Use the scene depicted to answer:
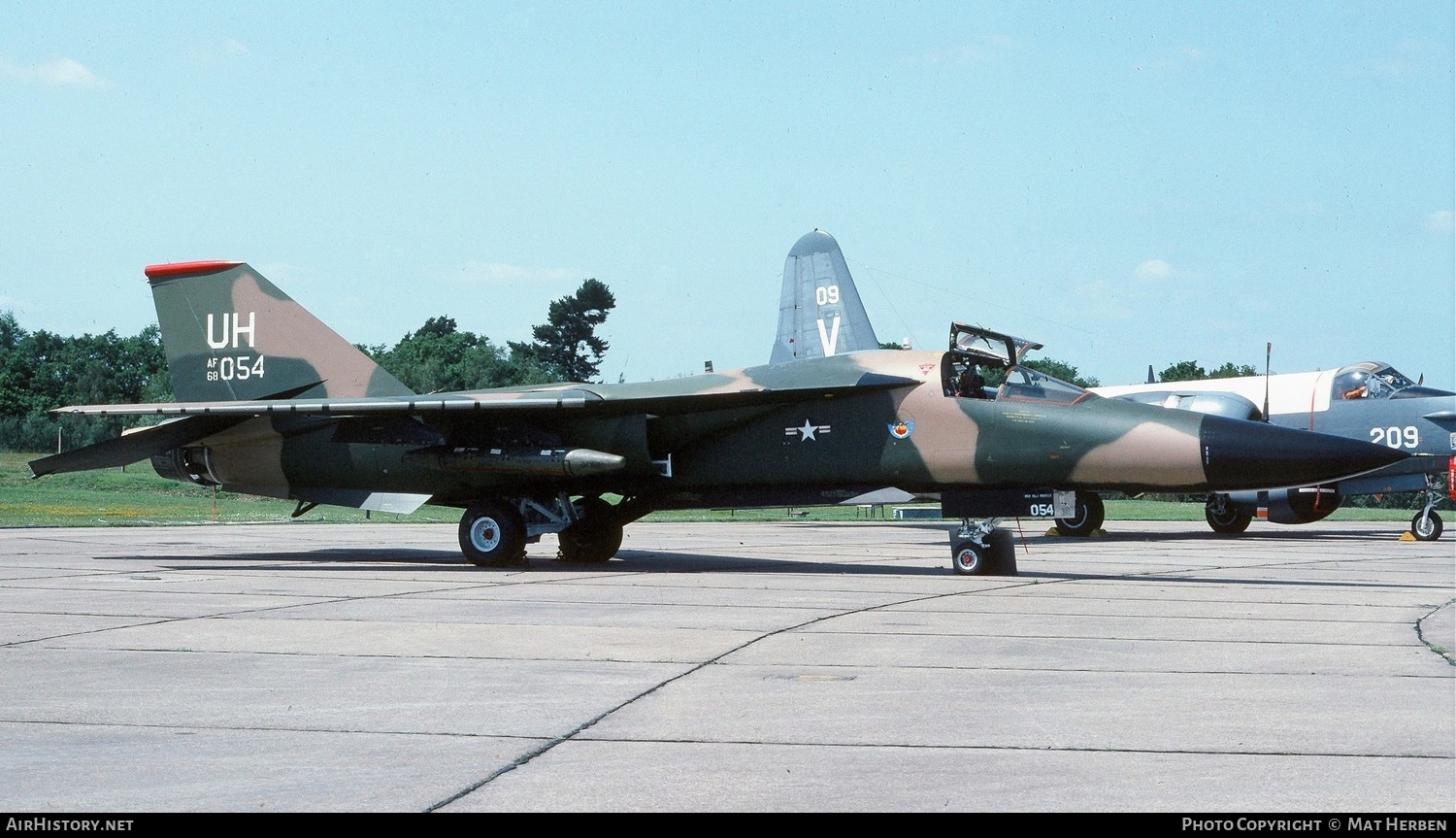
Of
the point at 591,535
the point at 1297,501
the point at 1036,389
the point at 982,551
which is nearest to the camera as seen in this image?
the point at 1036,389

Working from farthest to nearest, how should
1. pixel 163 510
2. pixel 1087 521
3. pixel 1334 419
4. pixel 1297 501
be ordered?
pixel 163 510 → pixel 1087 521 → pixel 1297 501 → pixel 1334 419

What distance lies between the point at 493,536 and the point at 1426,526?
16.6m

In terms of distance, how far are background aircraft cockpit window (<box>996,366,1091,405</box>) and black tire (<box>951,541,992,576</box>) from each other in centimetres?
150

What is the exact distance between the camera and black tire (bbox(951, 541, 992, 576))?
1360 cm

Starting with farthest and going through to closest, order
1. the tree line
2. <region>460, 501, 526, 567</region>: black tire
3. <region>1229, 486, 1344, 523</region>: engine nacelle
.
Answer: the tree line < <region>1229, 486, 1344, 523</region>: engine nacelle < <region>460, 501, 526, 567</region>: black tire

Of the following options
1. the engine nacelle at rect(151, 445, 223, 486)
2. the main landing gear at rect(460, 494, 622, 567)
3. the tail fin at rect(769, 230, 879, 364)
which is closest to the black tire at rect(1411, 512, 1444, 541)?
the tail fin at rect(769, 230, 879, 364)

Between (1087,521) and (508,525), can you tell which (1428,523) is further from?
(508,525)

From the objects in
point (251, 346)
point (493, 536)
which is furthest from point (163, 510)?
point (493, 536)

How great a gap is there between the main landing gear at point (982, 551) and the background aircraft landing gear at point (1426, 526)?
512 inches

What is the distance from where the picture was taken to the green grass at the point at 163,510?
1195 inches

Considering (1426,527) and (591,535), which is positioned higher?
(591,535)

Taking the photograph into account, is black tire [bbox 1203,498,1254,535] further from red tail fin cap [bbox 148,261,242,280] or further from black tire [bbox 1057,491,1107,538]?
red tail fin cap [bbox 148,261,242,280]

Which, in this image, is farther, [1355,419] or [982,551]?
[1355,419]

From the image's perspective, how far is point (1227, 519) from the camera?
86.1 feet
